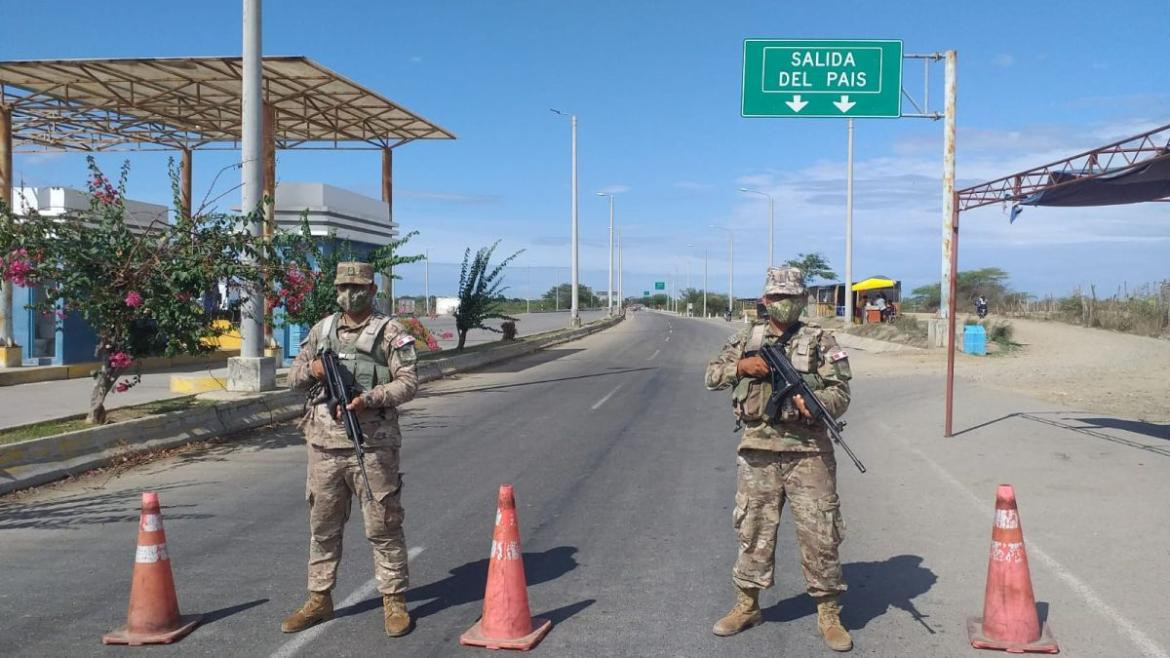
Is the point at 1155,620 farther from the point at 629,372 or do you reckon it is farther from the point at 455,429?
the point at 629,372

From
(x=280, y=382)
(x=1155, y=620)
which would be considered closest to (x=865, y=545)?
(x=1155, y=620)

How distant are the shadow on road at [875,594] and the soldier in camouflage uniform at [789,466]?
324 millimetres

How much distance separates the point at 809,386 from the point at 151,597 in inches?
135

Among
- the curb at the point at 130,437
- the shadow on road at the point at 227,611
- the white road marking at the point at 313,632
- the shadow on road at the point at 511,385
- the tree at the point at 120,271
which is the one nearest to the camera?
the white road marking at the point at 313,632

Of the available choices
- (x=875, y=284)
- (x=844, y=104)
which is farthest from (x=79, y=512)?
(x=875, y=284)

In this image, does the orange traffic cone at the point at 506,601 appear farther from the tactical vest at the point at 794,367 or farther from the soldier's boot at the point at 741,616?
the tactical vest at the point at 794,367

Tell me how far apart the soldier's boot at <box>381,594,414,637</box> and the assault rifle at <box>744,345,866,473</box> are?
6.79 ft

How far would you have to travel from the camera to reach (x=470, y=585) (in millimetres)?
5484

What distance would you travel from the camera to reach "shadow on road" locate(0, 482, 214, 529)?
22.7ft

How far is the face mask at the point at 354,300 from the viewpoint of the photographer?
16.0 feet

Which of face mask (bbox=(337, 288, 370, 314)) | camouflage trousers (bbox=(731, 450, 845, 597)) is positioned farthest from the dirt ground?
face mask (bbox=(337, 288, 370, 314))

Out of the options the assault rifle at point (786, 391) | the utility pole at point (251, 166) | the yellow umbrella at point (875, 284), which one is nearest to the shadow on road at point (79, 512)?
the assault rifle at point (786, 391)

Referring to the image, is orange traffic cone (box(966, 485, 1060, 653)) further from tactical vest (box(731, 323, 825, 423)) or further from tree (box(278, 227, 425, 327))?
tree (box(278, 227, 425, 327))

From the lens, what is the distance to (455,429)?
12.1 meters
